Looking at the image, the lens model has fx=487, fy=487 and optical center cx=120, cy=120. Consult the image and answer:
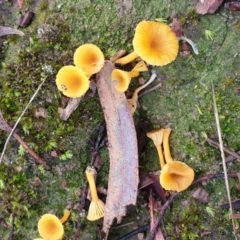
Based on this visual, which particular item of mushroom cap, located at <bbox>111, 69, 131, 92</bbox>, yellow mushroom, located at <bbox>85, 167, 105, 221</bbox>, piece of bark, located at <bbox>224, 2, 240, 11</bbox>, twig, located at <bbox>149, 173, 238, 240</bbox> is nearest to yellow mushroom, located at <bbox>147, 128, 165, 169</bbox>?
twig, located at <bbox>149, 173, 238, 240</bbox>

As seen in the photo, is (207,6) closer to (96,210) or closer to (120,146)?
(120,146)

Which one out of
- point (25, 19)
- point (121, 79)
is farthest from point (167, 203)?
point (25, 19)

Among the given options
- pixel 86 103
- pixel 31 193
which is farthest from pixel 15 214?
pixel 86 103

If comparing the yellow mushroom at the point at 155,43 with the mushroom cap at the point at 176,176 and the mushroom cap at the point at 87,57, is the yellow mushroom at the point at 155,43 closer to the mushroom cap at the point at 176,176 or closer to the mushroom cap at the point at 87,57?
the mushroom cap at the point at 87,57

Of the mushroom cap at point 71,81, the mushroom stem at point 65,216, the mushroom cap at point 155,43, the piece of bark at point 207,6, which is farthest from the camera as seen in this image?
the mushroom stem at point 65,216

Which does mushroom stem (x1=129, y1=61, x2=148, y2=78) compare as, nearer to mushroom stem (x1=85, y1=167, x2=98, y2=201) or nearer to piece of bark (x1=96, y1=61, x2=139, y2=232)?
piece of bark (x1=96, y1=61, x2=139, y2=232)

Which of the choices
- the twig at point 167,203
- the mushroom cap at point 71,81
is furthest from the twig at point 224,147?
the mushroom cap at point 71,81

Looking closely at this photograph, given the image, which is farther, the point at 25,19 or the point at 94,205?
the point at 25,19
